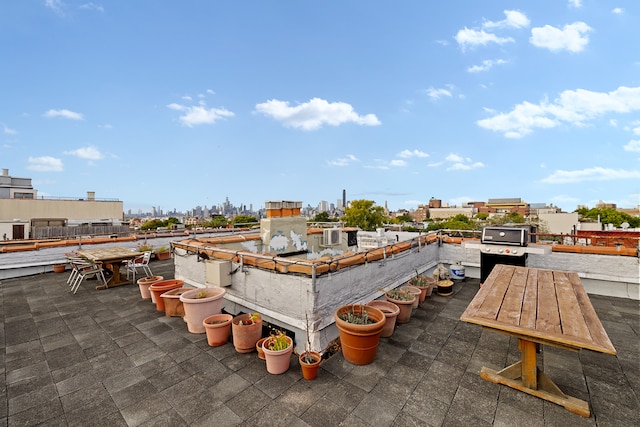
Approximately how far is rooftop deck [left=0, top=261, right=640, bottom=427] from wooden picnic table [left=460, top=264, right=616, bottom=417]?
0.18 meters

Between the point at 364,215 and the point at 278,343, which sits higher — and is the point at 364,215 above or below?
above

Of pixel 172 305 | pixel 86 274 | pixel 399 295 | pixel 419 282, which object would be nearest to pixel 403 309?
pixel 399 295

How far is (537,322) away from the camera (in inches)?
94.3

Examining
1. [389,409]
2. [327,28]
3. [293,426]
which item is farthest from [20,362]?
[327,28]

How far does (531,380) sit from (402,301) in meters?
1.83

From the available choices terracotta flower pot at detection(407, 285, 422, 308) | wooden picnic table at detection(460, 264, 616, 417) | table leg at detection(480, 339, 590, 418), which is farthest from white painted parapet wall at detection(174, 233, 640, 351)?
table leg at detection(480, 339, 590, 418)

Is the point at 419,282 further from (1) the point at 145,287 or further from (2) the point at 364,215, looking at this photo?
(2) the point at 364,215

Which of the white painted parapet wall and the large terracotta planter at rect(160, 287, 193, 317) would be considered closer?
the white painted parapet wall

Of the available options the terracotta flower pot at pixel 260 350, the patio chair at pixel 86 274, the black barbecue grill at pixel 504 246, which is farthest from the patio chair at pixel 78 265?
the black barbecue grill at pixel 504 246

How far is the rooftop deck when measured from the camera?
2354 millimetres

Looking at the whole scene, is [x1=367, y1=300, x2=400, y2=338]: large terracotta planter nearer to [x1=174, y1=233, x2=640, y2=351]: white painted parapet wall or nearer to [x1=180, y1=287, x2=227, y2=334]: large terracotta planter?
[x1=174, y1=233, x2=640, y2=351]: white painted parapet wall

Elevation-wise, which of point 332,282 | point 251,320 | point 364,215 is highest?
point 364,215

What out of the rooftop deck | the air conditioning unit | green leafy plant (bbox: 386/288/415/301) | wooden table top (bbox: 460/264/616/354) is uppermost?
the air conditioning unit

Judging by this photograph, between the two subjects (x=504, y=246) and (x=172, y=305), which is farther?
(x=504, y=246)
